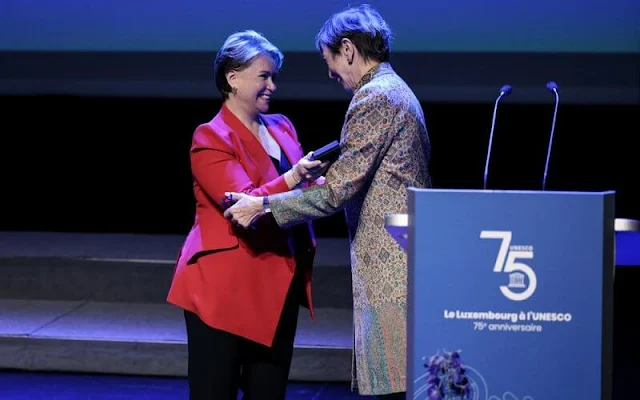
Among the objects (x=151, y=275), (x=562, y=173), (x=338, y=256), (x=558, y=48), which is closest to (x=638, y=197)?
(x=562, y=173)

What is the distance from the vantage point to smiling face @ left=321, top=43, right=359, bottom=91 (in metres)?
2.43

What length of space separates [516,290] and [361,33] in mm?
860

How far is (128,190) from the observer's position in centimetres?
547

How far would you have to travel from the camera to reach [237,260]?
101 inches

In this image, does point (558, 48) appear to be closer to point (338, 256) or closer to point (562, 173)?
point (562, 173)

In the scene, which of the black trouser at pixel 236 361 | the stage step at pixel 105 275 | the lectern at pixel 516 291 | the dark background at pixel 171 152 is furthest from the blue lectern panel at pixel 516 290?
the dark background at pixel 171 152

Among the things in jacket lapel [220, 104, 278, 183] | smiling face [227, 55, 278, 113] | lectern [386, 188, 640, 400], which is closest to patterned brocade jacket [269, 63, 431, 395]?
jacket lapel [220, 104, 278, 183]

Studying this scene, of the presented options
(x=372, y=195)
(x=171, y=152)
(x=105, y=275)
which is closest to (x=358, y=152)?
(x=372, y=195)

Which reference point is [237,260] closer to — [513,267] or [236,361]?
[236,361]

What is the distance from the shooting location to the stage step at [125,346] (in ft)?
13.8

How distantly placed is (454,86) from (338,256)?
43.5 inches

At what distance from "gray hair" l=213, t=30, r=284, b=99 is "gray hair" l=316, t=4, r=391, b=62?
0.25 metres

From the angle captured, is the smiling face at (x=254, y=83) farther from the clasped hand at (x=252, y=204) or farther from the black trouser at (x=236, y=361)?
the black trouser at (x=236, y=361)

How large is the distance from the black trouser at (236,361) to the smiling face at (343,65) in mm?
587
